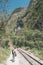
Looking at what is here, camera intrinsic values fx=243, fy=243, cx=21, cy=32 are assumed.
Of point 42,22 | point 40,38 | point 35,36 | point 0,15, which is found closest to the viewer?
point 0,15

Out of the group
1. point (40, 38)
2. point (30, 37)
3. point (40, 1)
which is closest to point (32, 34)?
point (30, 37)

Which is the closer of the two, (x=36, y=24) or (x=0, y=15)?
(x=0, y=15)

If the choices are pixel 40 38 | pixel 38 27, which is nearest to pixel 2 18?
pixel 40 38

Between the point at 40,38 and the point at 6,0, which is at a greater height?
the point at 6,0

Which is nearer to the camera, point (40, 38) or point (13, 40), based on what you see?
point (40, 38)

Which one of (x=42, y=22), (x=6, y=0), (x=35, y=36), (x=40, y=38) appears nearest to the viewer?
(x=6, y=0)

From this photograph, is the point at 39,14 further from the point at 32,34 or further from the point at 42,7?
the point at 32,34

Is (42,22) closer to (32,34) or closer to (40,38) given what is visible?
(32,34)

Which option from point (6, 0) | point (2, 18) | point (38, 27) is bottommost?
point (38, 27)

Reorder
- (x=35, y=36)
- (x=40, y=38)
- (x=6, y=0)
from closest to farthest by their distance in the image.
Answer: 1. (x=6, y=0)
2. (x=40, y=38)
3. (x=35, y=36)
